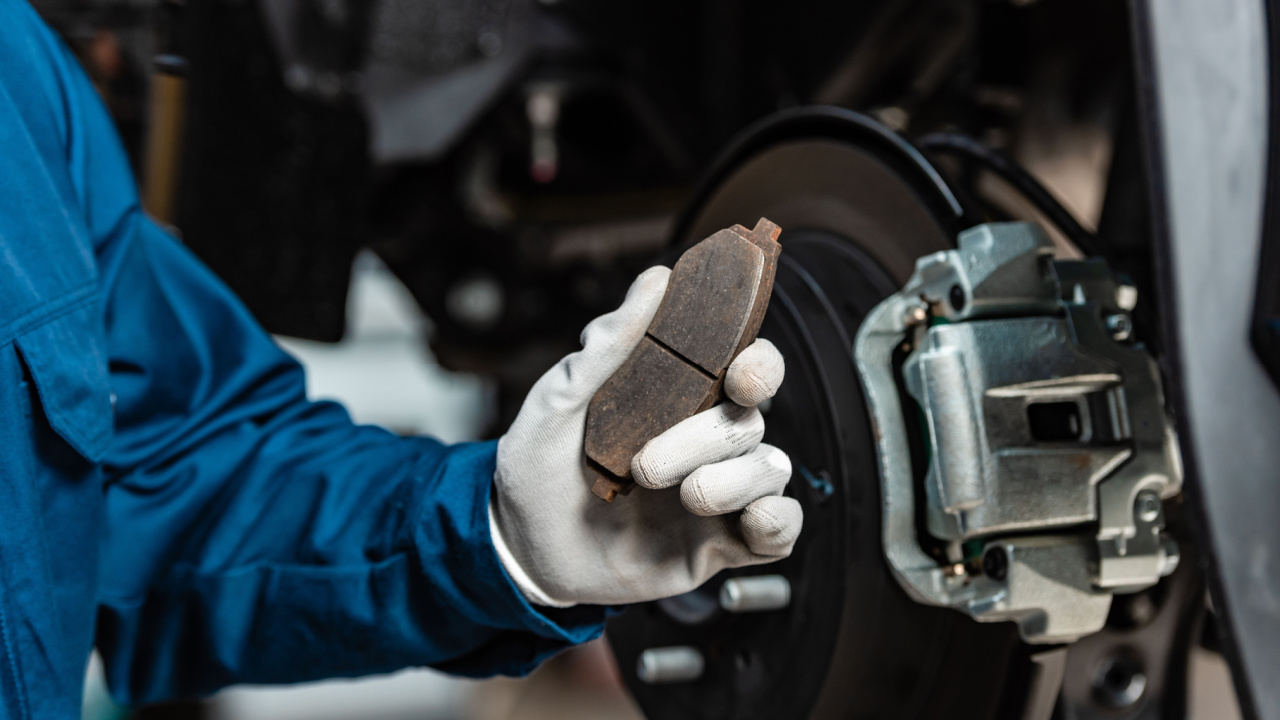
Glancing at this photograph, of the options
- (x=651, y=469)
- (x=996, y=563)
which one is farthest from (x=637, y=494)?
(x=996, y=563)

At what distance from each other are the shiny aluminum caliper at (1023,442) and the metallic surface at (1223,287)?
0.07 metres

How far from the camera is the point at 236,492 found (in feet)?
2.22

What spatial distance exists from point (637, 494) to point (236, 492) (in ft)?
1.10

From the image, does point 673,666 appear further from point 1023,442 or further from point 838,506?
point 1023,442

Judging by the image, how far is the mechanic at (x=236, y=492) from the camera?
49 centimetres

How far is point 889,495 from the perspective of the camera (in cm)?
51

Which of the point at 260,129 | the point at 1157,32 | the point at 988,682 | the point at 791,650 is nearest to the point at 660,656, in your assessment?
the point at 791,650

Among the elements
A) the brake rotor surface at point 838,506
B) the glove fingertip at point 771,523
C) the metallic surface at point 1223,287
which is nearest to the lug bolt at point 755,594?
the brake rotor surface at point 838,506

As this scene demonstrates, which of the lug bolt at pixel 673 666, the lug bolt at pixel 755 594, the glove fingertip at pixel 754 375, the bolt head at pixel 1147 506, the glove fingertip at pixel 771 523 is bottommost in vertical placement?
the lug bolt at pixel 673 666

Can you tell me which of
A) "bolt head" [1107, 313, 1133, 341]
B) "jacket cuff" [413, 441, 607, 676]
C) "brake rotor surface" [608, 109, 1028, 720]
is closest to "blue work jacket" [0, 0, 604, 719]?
"jacket cuff" [413, 441, 607, 676]

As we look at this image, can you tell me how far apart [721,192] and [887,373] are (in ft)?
0.78

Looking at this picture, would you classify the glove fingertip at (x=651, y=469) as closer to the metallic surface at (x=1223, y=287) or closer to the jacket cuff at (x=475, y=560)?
the jacket cuff at (x=475, y=560)

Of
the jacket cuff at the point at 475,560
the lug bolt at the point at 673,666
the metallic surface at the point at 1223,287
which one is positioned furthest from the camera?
the lug bolt at the point at 673,666

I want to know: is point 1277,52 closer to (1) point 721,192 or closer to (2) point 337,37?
(1) point 721,192
